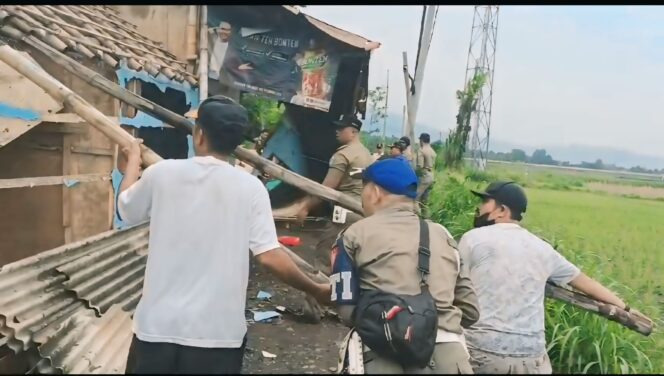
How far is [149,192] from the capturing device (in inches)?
87.1

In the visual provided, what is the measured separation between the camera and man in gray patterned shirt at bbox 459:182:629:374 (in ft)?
9.21

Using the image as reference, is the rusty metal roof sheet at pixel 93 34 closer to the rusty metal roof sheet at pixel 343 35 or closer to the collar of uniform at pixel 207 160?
the rusty metal roof sheet at pixel 343 35

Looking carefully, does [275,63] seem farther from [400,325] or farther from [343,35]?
[400,325]

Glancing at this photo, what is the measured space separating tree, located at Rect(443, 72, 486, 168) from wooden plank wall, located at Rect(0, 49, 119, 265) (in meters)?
7.25

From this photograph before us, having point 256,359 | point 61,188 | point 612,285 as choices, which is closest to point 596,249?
point 612,285

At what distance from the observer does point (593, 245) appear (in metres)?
6.95

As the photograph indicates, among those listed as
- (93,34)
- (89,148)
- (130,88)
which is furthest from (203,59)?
(89,148)

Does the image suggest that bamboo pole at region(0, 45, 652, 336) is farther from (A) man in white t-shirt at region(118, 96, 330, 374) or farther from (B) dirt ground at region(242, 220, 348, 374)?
(B) dirt ground at region(242, 220, 348, 374)

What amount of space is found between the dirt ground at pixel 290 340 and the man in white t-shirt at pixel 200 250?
2243 mm

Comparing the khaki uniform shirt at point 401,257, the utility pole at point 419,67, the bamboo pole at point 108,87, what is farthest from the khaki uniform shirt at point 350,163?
the utility pole at point 419,67

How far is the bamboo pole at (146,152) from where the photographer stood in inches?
115

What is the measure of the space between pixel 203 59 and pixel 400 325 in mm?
7453

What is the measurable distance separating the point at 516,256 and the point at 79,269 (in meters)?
2.84

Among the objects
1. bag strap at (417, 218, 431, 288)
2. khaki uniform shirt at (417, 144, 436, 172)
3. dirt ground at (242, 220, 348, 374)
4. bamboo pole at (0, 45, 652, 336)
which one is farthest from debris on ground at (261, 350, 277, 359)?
khaki uniform shirt at (417, 144, 436, 172)
